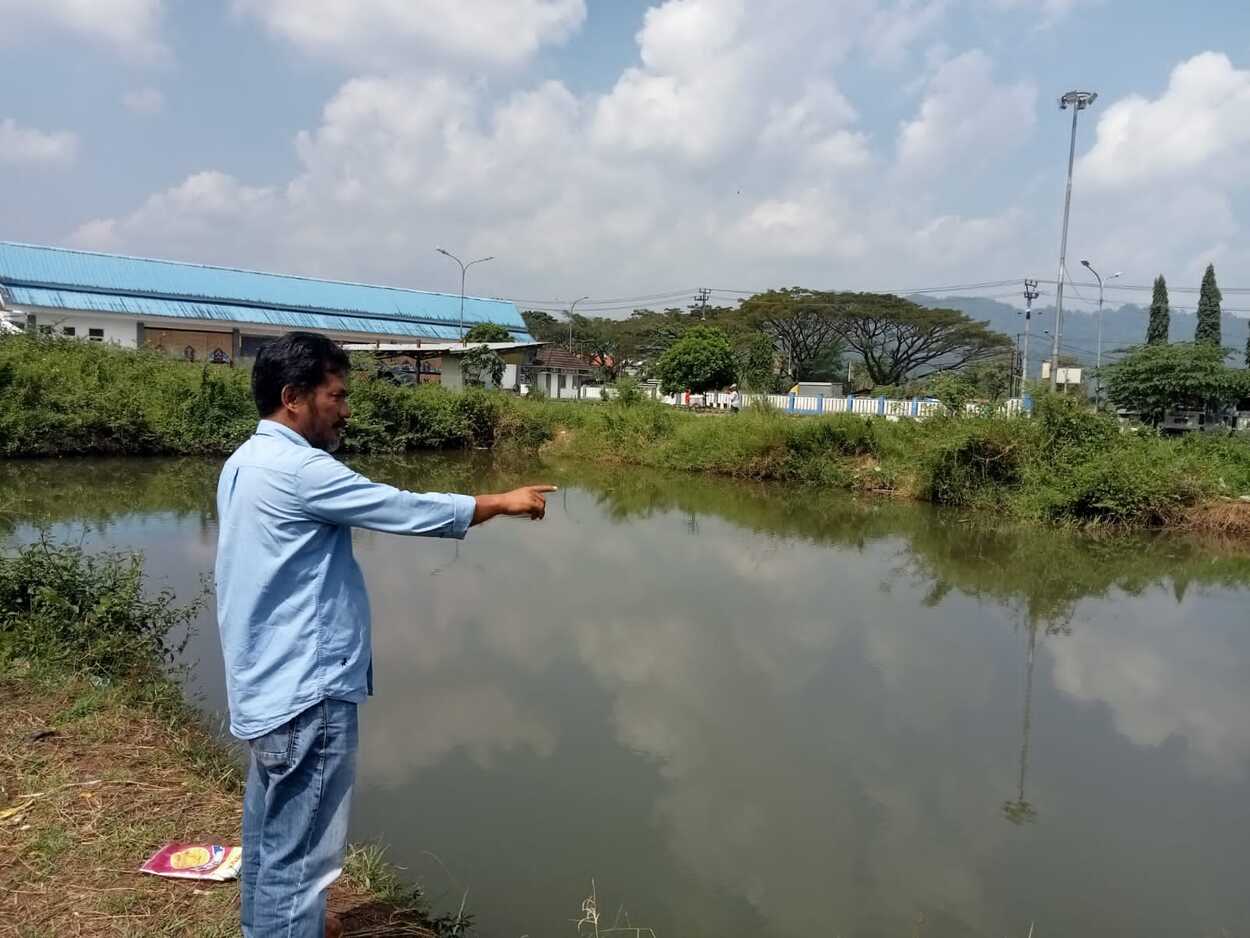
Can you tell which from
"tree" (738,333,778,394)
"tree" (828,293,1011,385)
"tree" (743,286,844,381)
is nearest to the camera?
"tree" (738,333,778,394)

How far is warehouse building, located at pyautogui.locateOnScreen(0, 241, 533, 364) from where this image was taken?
2730 centimetres

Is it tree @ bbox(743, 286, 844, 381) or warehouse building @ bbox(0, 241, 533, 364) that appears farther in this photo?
tree @ bbox(743, 286, 844, 381)

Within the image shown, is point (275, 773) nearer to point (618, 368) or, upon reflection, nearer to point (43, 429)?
point (43, 429)

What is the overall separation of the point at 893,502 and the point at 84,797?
11208 mm

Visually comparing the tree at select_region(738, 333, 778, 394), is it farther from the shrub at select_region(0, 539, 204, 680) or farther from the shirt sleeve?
the shirt sleeve

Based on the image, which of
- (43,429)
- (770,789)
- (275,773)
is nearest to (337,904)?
(275,773)

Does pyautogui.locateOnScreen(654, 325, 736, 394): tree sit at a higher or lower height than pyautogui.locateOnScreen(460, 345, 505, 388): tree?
higher

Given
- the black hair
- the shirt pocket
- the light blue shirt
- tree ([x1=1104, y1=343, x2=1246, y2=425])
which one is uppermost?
tree ([x1=1104, y1=343, x2=1246, y2=425])

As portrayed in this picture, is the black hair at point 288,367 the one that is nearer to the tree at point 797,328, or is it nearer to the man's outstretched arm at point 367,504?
the man's outstretched arm at point 367,504

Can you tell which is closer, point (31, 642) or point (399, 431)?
point (31, 642)

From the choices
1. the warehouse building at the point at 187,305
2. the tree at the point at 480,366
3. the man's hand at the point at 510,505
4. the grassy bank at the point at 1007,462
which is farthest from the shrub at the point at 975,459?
the warehouse building at the point at 187,305

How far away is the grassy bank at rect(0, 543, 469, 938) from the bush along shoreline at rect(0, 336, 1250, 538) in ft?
32.6

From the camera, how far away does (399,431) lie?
55.2 ft

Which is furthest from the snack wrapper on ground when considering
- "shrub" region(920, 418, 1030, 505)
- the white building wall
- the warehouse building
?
the white building wall
